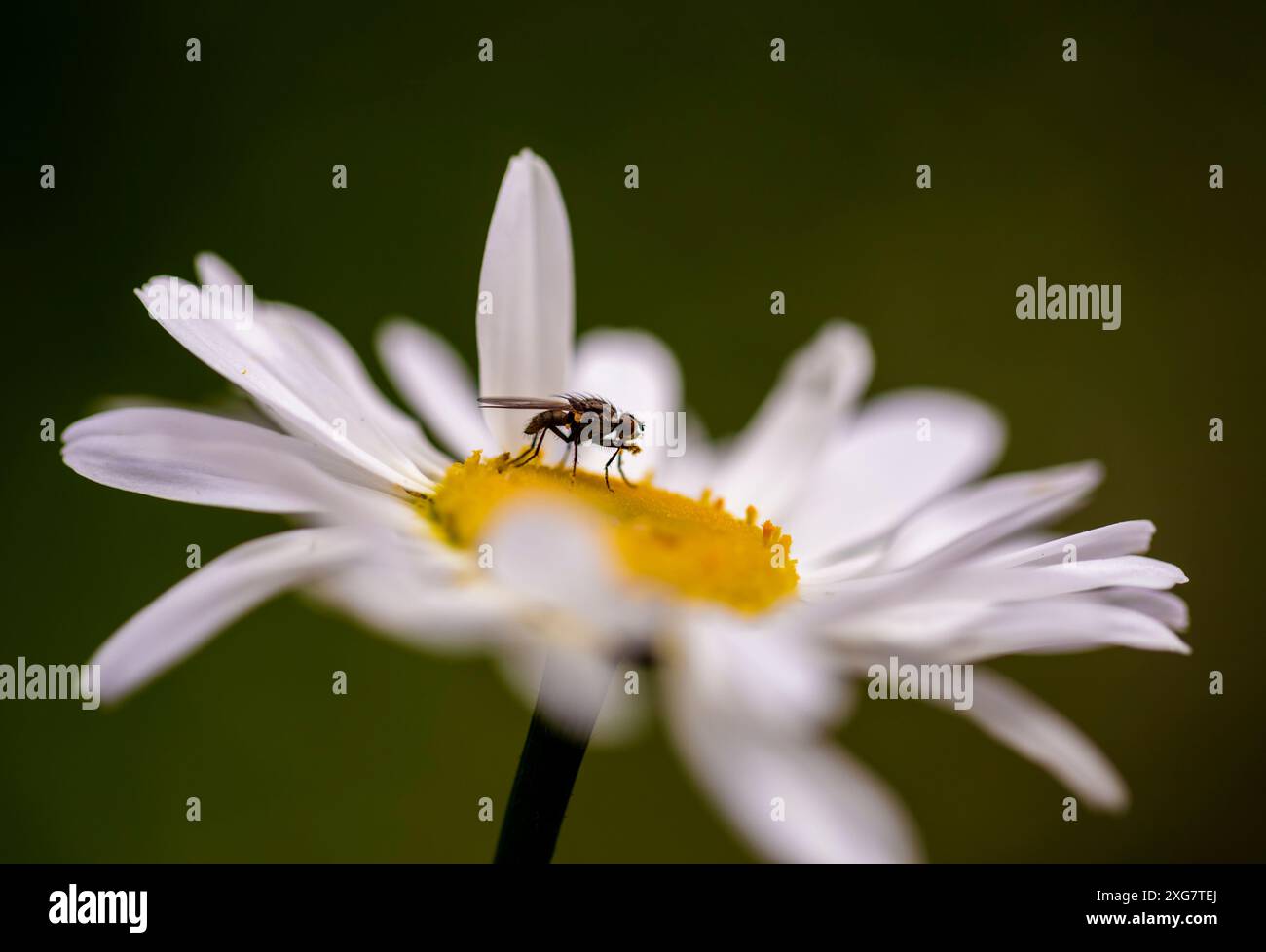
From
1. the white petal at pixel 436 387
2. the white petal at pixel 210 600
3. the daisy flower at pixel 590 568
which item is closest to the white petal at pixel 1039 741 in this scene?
the daisy flower at pixel 590 568

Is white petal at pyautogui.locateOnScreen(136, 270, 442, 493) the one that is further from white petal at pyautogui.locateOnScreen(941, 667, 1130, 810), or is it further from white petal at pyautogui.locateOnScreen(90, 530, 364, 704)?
white petal at pyautogui.locateOnScreen(941, 667, 1130, 810)

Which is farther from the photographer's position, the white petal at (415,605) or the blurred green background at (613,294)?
the blurred green background at (613,294)

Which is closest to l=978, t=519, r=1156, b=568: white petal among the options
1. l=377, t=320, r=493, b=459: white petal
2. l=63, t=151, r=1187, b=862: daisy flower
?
l=63, t=151, r=1187, b=862: daisy flower

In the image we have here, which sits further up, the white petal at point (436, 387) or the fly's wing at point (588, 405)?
the white petal at point (436, 387)

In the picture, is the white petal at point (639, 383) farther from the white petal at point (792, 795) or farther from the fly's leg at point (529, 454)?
the white petal at point (792, 795)

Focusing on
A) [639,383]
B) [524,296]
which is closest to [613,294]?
[639,383]

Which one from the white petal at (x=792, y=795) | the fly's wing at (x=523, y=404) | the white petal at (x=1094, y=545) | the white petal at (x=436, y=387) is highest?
the white petal at (x=436, y=387)

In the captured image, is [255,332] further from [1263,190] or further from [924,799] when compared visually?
[1263,190]
